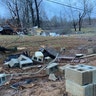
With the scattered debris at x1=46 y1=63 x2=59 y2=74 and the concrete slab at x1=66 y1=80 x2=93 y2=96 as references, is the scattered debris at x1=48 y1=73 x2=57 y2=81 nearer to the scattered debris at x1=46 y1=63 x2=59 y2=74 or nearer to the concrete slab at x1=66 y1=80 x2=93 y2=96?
the scattered debris at x1=46 y1=63 x2=59 y2=74

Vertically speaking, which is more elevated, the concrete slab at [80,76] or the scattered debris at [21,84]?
the concrete slab at [80,76]

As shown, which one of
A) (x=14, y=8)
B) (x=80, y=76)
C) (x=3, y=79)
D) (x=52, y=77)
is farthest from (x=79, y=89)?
(x=14, y=8)

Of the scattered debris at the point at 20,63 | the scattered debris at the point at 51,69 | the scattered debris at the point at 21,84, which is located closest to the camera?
the scattered debris at the point at 21,84

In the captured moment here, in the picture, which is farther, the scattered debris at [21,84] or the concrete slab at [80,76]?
the scattered debris at [21,84]

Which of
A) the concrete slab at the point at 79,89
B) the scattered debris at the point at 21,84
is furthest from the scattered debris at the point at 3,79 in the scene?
the concrete slab at the point at 79,89

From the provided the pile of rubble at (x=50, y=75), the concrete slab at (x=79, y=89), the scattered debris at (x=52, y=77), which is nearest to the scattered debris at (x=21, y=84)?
the pile of rubble at (x=50, y=75)

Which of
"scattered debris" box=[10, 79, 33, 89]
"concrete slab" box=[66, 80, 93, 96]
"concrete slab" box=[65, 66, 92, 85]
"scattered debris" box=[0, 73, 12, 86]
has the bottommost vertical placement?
"scattered debris" box=[10, 79, 33, 89]

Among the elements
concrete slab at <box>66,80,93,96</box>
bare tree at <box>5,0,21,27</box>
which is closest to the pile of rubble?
concrete slab at <box>66,80,93,96</box>

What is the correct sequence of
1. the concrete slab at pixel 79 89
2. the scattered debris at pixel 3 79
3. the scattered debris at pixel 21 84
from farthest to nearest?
the scattered debris at pixel 3 79, the scattered debris at pixel 21 84, the concrete slab at pixel 79 89

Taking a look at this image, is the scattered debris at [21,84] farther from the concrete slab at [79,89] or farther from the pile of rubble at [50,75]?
the concrete slab at [79,89]

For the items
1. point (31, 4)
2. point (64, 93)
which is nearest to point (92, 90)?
point (64, 93)

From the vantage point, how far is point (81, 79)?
3662mm

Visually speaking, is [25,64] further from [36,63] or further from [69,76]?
[69,76]

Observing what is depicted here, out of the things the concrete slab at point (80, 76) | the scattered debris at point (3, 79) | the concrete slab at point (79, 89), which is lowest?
the scattered debris at point (3, 79)
